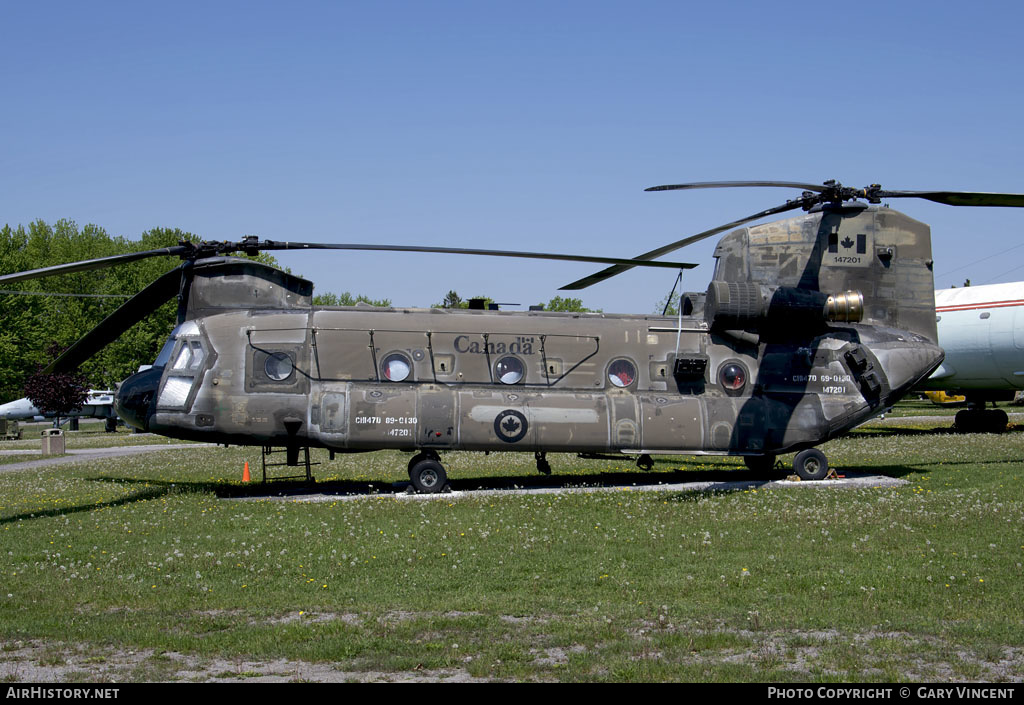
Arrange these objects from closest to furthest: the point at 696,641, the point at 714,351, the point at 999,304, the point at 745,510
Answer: the point at 696,641, the point at 745,510, the point at 714,351, the point at 999,304

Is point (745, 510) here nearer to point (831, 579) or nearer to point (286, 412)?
point (831, 579)

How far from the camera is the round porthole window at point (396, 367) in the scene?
64.8 ft

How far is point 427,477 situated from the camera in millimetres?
19641

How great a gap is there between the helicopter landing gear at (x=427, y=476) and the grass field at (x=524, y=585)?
935mm

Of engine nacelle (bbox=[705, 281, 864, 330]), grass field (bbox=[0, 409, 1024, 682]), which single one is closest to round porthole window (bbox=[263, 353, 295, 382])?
grass field (bbox=[0, 409, 1024, 682])

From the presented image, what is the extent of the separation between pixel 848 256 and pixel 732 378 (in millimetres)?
4096

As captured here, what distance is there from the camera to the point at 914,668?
8031 millimetres

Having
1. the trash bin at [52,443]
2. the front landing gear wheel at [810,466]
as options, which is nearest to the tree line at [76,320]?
the trash bin at [52,443]

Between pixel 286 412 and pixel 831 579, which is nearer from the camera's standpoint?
pixel 831 579

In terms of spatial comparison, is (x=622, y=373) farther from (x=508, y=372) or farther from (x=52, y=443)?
(x=52, y=443)

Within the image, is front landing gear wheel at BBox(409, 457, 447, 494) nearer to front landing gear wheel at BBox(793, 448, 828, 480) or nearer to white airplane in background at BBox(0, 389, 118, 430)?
front landing gear wheel at BBox(793, 448, 828, 480)

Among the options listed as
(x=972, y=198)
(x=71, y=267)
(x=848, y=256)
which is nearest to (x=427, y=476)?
(x=71, y=267)
